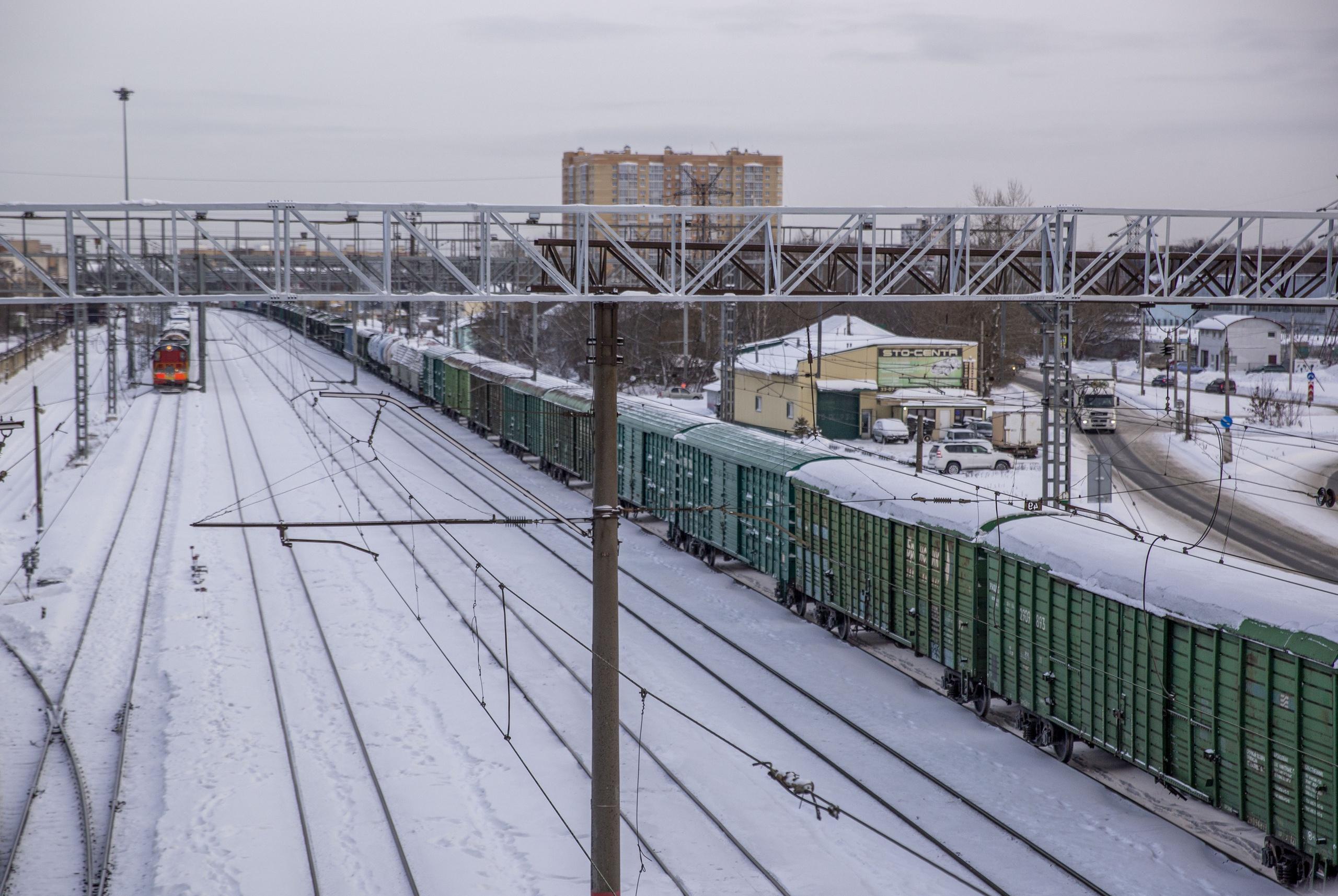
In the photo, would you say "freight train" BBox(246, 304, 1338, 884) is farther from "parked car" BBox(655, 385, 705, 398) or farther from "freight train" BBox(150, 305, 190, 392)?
"freight train" BBox(150, 305, 190, 392)

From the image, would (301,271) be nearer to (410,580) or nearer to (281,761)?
(281,761)

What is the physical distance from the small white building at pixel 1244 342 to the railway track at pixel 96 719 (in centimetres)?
6497

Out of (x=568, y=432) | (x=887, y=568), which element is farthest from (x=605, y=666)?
(x=568, y=432)

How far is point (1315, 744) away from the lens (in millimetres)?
11133

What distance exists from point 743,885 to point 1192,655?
5.23m

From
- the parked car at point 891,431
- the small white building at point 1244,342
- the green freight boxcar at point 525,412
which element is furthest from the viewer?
the small white building at point 1244,342

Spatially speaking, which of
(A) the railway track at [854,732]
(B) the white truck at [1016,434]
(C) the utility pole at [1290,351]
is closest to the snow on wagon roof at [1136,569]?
(A) the railway track at [854,732]

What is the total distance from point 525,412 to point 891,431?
1509 centimetres

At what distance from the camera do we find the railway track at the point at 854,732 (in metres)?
12.6

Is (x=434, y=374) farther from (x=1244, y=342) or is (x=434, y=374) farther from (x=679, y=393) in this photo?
(x=1244, y=342)

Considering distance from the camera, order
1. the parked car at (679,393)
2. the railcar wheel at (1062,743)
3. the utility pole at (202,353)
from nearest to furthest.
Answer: the railcar wheel at (1062,743), the utility pole at (202,353), the parked car at (679,393)

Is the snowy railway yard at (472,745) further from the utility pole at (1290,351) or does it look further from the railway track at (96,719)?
the utility pole at (1290,351)

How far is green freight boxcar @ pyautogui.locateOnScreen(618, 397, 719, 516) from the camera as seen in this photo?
28531mm

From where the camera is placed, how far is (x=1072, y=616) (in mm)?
14453
